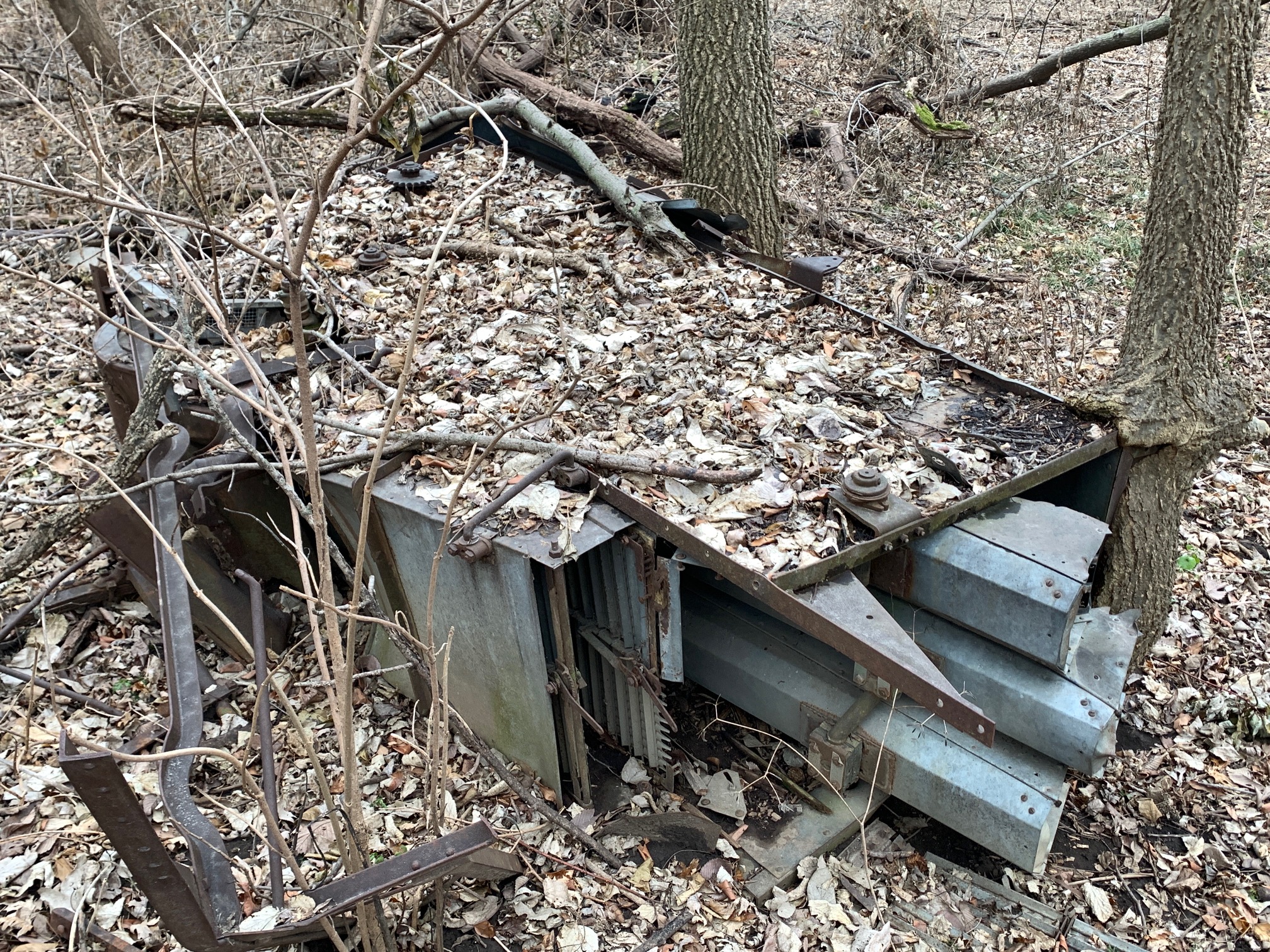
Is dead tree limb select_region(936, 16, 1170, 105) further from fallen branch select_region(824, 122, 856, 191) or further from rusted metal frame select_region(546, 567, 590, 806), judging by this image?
rusted metal frame select_region(546, 567, 590, 806)

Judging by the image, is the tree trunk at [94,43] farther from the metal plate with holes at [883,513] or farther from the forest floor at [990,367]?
the metal plate with holes at [883,513]

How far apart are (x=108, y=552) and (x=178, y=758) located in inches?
107

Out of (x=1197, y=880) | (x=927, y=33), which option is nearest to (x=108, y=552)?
(x=1197, y=880)

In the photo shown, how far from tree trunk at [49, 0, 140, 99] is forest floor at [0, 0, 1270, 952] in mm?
411

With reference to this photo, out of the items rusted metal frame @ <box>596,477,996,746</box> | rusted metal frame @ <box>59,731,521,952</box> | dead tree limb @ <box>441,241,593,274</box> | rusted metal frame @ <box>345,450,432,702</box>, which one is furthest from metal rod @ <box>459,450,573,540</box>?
dead tree limb @ <box>441,241,593,274</box>

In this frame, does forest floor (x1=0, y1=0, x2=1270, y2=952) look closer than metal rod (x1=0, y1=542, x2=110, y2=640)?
Yes

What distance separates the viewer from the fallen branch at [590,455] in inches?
136

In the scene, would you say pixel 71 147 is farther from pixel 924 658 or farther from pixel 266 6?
pixel 924 658

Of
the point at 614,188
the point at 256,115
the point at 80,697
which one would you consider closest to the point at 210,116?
the point at 256,115

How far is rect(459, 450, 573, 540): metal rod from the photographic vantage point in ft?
10.7

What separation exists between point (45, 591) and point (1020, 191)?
771 cm

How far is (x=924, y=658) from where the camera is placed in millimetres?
2732

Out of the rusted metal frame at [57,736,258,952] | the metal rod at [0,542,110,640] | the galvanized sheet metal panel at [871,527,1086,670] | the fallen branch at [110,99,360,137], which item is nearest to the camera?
the rusted metal frame at [57,736,258,952]

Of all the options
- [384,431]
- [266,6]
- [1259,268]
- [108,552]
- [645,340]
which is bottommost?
[108,552]
